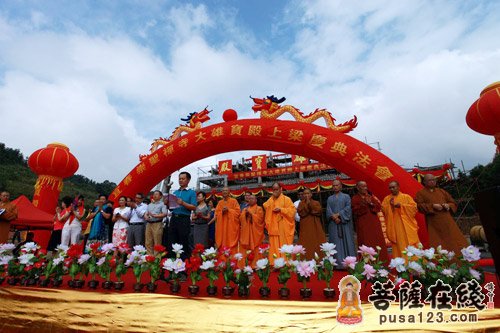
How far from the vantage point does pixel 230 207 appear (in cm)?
474

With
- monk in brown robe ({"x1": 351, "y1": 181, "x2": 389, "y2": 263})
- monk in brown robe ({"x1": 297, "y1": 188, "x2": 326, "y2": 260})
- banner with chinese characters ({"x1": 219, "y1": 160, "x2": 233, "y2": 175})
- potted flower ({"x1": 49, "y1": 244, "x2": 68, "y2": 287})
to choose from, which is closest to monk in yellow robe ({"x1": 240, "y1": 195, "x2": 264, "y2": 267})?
monk in brown robe ({"x1": 297, "y1": 188, "x2": 326, "y2": 260})

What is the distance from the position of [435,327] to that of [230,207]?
11.4 feet

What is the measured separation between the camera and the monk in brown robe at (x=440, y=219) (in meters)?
3.54

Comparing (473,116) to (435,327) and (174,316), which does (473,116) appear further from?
(174,316)

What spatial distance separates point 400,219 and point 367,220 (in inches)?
18.4

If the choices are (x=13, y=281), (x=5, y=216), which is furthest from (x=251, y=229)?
(x=5, y=216)

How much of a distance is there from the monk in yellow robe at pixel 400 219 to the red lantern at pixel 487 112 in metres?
2.24

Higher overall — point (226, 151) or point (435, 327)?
point (226, 151)

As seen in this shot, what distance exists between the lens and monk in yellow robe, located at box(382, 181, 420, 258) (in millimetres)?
3846

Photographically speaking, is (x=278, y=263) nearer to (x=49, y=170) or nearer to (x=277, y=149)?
(x=277, y=149)

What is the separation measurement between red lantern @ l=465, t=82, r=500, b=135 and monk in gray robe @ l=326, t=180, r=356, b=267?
110 inches

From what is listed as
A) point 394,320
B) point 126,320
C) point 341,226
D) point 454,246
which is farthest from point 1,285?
point 454,246

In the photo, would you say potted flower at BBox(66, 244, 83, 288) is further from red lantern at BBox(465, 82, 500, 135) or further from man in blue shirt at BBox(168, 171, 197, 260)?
red lantern at BBox(465, 82, 500, 135)

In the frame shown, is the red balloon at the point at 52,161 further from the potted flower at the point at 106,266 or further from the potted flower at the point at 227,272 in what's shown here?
the potted flower at the point at 227,272
